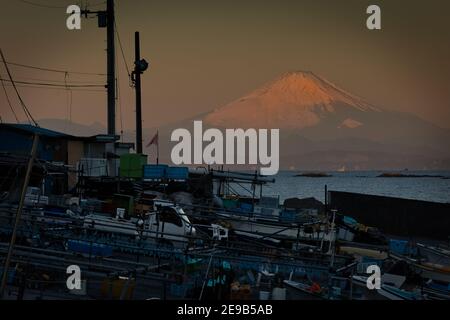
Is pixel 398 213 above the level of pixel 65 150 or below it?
below

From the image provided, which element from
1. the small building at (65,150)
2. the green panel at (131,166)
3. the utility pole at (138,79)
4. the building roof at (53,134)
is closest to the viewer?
the small building at (65,150)

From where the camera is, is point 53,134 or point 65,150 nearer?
point 53,134

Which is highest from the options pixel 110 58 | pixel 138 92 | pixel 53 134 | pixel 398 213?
pixel 110 58

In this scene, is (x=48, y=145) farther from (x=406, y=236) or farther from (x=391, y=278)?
(x=391, y=278)

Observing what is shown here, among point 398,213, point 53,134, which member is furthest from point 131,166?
point 398,213

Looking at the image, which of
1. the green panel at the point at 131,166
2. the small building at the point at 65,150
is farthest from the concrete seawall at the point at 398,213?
the small building at the point at 65,150

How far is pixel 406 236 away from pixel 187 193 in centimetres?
1161

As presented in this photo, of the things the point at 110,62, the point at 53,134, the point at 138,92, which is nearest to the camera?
the point at 53,134

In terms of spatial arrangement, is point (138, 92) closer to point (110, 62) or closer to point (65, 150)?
point (110, 62)

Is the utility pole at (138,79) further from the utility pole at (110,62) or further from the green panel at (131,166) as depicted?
the green panel at (131,166)

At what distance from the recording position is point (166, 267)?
629 inches
